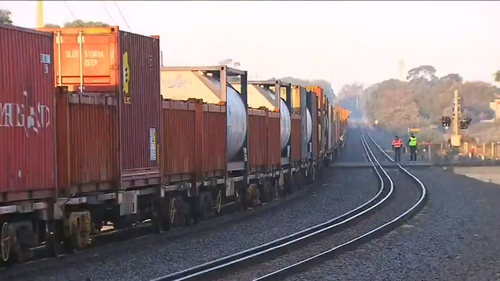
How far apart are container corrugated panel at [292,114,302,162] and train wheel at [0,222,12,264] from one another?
55.5 feet

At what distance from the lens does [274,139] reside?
24312 millimetres

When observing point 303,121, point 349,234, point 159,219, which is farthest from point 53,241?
point 303,121

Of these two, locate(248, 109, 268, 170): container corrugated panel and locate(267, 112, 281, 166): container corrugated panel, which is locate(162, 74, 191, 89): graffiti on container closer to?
locate(248, 109, 268, 170): container corrugated panel

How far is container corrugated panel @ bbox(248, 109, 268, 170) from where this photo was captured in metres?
21.6

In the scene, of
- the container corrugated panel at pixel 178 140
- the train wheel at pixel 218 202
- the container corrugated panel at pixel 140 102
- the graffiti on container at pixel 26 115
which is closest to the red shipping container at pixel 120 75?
the container corrugated panel at pixel 140 102

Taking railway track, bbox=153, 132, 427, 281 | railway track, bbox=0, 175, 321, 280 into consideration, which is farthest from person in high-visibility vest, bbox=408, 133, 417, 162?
railway track, bbox=0, 175, 321, 280

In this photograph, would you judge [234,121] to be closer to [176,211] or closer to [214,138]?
[214,138]

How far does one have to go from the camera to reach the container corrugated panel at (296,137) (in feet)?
90.5

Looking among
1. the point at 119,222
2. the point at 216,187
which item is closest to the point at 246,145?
the point at 216,187

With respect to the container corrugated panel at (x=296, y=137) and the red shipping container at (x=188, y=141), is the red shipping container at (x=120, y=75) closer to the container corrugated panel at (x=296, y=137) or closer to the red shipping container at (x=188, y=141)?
the red shipping container at (x=188, y=141)

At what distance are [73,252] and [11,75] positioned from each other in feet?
10.9

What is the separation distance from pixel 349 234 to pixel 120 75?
5.40 metres

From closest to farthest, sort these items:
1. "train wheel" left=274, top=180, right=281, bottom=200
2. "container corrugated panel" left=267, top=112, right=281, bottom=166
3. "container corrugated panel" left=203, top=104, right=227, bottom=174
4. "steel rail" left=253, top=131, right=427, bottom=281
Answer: "steel rail" left=253, top=131, right=427, bottom=281 < "container corrugated panel" left=203, top=104, right=227, bottom=174 < "container corrugated panel" left=267, top=112, right=281, bottom=166 < "train wheel" left=274, top=180, right=281, bottom=200

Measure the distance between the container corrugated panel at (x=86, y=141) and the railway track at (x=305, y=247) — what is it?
2.74 metres
